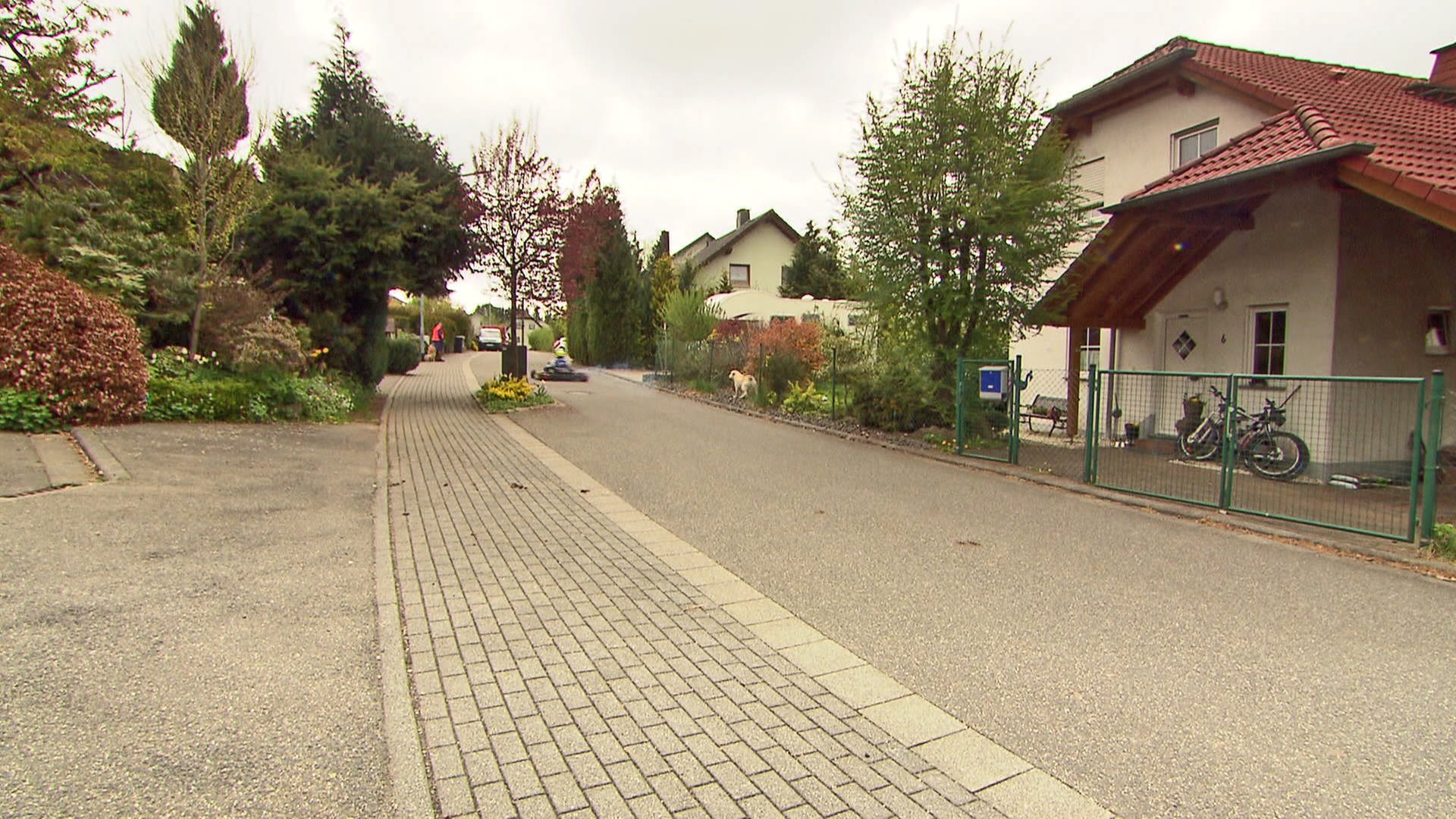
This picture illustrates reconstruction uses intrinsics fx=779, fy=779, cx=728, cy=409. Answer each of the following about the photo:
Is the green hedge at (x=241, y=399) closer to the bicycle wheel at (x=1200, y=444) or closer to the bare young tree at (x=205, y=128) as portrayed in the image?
the bare young tree at (x=205, y=128)

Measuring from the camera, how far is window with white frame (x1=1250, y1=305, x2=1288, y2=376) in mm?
10680

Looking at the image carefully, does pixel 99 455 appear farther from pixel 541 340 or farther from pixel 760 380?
pixel 541 340

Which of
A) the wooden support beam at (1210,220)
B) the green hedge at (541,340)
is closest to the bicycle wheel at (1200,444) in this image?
the wooden support beam at (1210,220)

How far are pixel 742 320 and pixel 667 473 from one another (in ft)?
59.7

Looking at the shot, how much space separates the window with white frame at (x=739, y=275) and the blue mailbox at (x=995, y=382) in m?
35.3

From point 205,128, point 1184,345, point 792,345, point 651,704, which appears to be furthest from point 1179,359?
point 205,128

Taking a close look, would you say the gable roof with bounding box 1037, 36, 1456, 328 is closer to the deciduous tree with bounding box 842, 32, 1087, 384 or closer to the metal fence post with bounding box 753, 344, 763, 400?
the deciduous tree with bounding box 842, 32, 1087, 384

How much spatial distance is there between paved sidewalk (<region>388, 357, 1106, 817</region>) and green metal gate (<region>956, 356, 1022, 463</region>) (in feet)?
21.5

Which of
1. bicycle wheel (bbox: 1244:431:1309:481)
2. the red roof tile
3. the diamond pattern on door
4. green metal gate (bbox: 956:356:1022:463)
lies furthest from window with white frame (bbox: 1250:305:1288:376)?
green metal gate (bbox: 956:356:1022:463)

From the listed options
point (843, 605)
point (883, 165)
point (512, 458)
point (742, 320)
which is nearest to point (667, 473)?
point (512, 458)

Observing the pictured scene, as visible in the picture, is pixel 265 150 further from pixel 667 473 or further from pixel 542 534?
pixel 542 534

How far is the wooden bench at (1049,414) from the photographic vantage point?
14259mm

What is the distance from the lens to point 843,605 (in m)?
4.89

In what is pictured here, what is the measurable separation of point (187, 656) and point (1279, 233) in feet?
42.0
